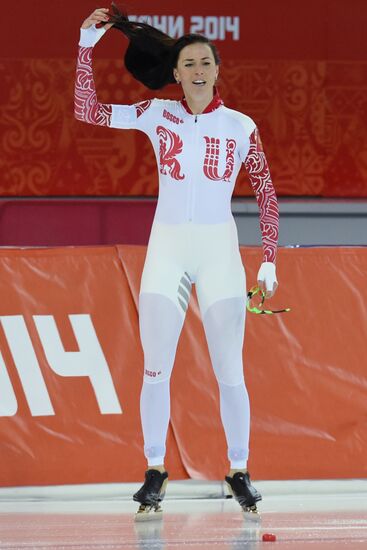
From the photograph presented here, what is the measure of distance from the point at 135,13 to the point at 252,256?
13.0 feet

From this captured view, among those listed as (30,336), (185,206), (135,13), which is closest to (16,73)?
(135,13)

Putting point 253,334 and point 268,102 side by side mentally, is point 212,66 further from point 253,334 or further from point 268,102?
point 268,102

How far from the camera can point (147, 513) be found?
17.7 feet

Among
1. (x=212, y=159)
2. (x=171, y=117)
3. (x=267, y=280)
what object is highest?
(x=171, y=117)

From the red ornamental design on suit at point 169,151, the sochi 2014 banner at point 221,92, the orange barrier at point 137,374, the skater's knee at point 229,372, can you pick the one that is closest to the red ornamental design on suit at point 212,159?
the red ornamental design on suit at point 169,151

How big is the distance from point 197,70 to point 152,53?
277 mm

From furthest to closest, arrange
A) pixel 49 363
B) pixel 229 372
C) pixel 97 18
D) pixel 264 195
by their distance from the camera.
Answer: pixel 49 363 → pixel 264 195 → pixel 229 372 → pixel 97 18

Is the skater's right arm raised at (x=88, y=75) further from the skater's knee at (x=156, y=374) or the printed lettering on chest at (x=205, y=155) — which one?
the skater's knee at (x=156, y=374)

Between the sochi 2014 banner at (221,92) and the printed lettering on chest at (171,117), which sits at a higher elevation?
the printed lettering on chest at (171,117)

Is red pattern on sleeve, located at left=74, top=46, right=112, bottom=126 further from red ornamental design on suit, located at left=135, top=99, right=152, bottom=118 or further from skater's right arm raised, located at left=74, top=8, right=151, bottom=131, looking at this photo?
red ornamental design on suit, located at left=135, top=99, right=152, bottom=118

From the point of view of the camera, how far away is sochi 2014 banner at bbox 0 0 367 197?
9898 millimetres

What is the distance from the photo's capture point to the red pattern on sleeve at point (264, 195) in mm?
5594

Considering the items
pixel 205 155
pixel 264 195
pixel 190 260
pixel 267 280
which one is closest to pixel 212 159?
pixel 205 155

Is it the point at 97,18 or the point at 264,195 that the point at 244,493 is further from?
the point at 97,18
